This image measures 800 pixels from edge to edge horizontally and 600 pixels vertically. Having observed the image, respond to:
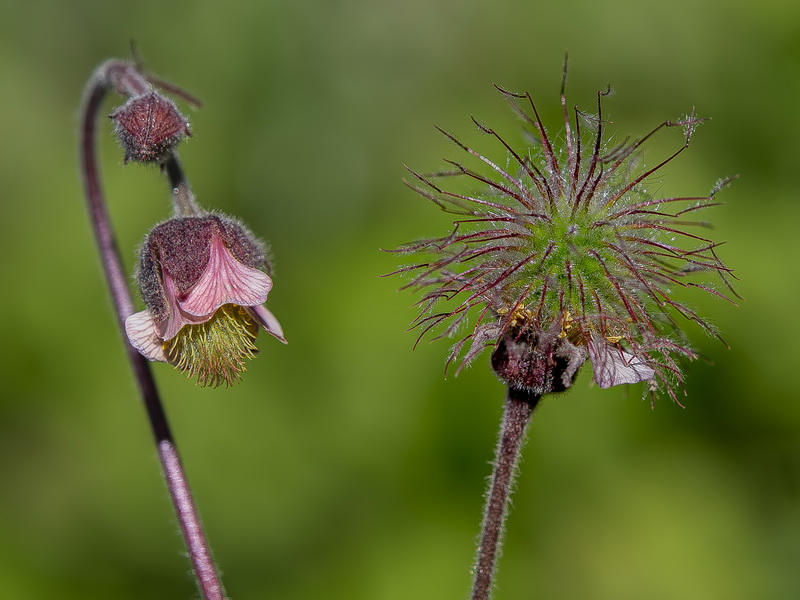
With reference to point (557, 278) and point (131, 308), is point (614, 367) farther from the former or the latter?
point (131, 308)

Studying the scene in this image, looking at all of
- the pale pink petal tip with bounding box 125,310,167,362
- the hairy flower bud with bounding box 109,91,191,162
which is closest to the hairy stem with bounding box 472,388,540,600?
the pale pink petal tip with bounding box 125,310,167,362

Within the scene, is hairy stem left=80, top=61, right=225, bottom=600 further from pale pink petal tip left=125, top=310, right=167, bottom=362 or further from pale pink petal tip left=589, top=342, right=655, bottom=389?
pale pink petal tip left=589, top=342, right=655, bottom=389

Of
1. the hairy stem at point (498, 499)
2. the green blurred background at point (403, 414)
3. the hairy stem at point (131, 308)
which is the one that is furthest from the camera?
the green blurred background at point (403, 414)

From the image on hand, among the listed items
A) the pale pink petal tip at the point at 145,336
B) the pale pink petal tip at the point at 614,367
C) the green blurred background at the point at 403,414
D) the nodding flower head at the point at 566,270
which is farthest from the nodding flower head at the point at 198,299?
the green blurred background at the point at 403,414

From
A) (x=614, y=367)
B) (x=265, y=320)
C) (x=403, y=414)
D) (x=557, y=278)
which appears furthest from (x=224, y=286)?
(x=403, y=414)

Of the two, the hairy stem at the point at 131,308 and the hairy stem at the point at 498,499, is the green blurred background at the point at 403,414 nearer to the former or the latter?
the hairy stem at the point at 131,308

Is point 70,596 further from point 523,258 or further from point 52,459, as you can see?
point 523,258

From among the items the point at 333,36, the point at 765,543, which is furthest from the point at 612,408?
the point at 333,36

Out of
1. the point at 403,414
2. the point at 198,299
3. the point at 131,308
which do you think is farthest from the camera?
A: the point at 403,414
